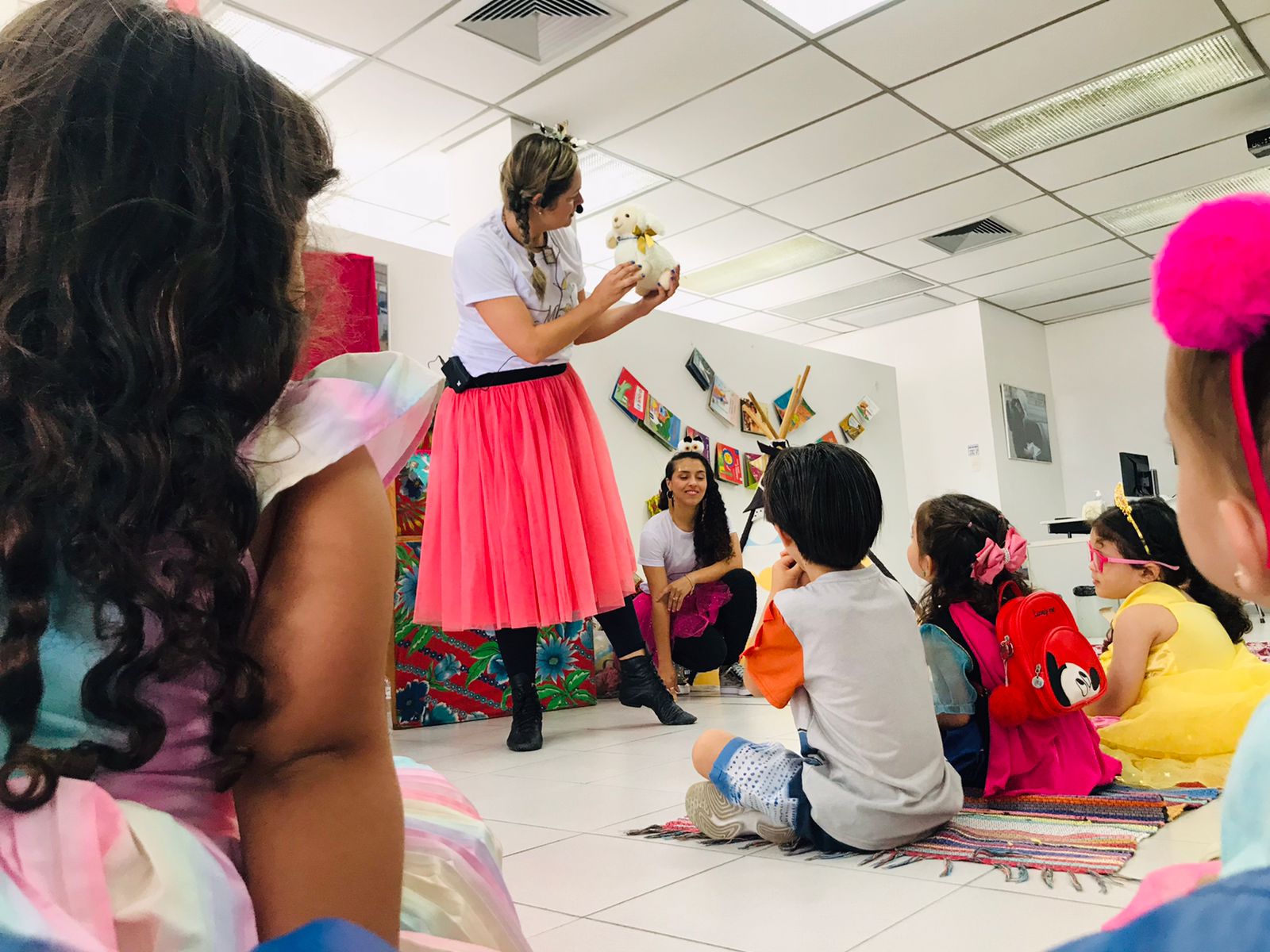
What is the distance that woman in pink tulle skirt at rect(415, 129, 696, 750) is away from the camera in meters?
2.37

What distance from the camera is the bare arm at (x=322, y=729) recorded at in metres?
0.54

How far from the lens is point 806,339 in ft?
25.8

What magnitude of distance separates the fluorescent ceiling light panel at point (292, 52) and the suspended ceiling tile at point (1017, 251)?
397cm

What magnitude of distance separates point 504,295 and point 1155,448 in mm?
6502

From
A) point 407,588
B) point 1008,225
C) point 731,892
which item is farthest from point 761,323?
point 731,892

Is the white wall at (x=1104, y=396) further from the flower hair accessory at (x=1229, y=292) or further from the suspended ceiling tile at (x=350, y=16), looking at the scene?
the flower hair accessory at (x=1229, y=292)

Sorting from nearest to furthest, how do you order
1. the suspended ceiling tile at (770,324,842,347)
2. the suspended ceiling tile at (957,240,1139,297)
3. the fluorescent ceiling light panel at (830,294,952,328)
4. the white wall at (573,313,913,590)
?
the white wall at (573,313,913,590), the suspended ceiling tile at (957,240,1139,297), the fluorescent ceiling light panel at (830,294,952,328), the suspended ceiling tile at (770,324,842,347)

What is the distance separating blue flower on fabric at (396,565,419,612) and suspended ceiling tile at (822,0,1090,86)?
2392 millimetres

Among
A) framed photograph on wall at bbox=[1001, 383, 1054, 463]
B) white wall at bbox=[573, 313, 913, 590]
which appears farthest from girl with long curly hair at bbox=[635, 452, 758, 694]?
framed photograph on wall at bbox=[1001, 383, 1054, 463]

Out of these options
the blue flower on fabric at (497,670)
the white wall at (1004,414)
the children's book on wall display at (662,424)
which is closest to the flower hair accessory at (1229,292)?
the blue flower on fabric at (497,670)

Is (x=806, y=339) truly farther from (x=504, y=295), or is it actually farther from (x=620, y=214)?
(x=504, y=295)

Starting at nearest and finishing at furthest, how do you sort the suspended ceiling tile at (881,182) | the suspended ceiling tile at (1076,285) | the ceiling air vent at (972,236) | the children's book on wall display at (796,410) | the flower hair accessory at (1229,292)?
1. the flower hair accessory at (1229,292)
2. the suspended ceiling tile at (881,182)
3. the children's book on wall display at (796,410)
4. the ceiling air vent at (972,236)
5. the suspended ceiling tile at (1076,285)

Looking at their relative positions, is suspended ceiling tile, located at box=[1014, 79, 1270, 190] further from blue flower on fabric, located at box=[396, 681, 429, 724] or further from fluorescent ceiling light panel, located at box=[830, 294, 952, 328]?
Result: blue flower on fabric, located at box=[396, 681, 429, 724]

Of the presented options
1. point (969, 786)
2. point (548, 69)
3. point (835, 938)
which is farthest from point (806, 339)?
point (835, 938)
